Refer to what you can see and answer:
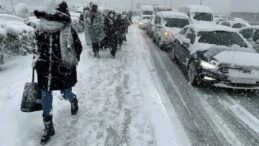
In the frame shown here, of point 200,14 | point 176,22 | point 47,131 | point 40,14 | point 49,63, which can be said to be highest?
point 40,14

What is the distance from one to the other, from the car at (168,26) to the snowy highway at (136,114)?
5688 millimetres

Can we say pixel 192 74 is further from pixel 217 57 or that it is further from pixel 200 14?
pixel 200 14

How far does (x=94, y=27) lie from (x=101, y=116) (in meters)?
6.57

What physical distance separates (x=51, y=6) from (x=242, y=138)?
12.4 feet

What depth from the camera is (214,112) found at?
691 centimetres

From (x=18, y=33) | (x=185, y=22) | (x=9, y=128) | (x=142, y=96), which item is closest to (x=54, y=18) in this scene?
(x=9, y=128)

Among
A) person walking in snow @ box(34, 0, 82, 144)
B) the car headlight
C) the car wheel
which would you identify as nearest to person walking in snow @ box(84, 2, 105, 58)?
the car wheel

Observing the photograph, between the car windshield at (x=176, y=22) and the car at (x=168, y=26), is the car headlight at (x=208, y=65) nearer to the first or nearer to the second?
the car at (x=168, y=26)

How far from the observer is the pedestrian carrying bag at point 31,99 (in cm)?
507

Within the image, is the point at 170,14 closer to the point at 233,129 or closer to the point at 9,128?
the point at 233,129

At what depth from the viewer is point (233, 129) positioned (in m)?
6.03

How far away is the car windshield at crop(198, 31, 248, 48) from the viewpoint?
9.94m

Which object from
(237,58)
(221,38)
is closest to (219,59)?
(237,58)

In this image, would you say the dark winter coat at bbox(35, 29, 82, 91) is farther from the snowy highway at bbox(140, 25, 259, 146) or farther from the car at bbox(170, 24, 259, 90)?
the car at bbox(170, 24, 259, 90)
